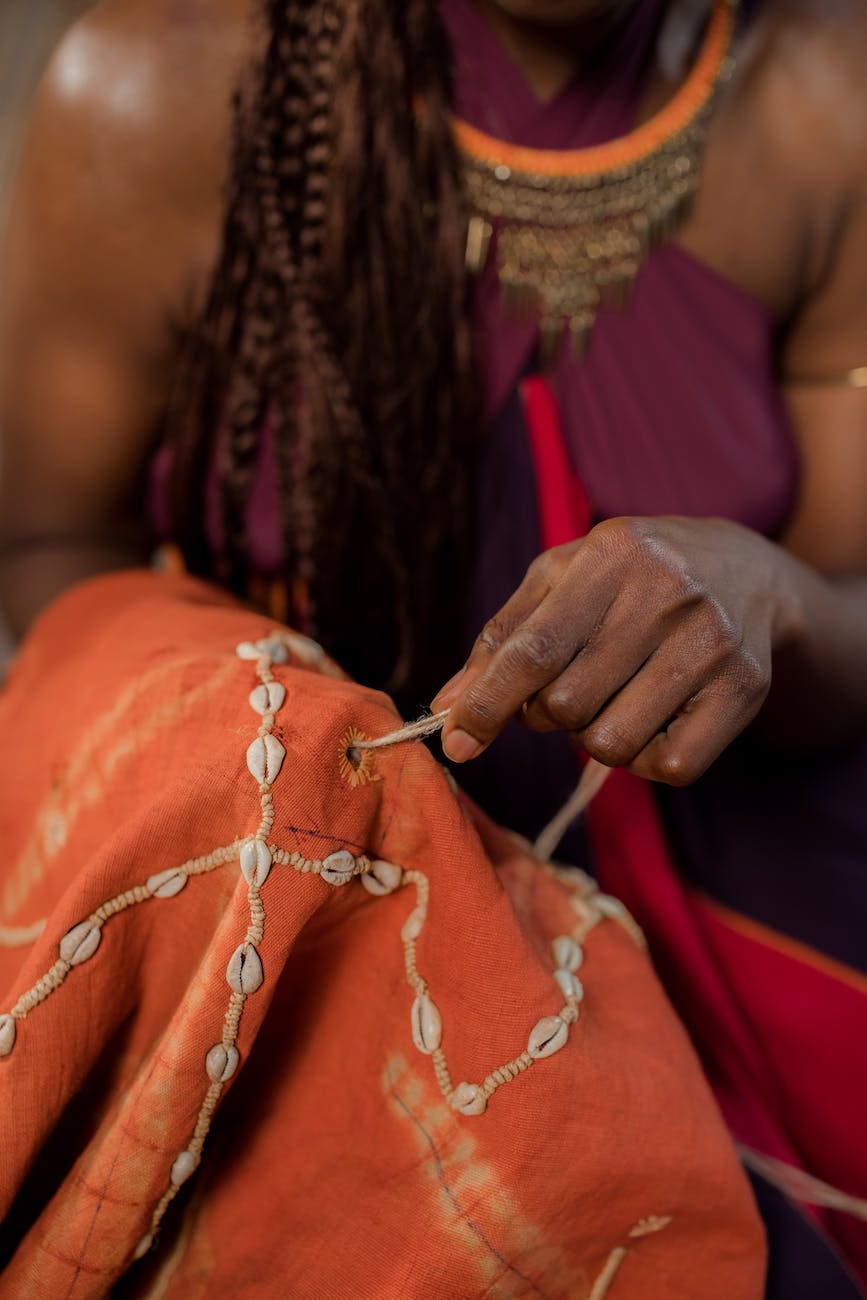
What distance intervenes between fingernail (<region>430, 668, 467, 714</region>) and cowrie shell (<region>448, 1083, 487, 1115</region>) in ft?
0.47

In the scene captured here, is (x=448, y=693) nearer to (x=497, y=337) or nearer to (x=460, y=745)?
(x=460, y=745)

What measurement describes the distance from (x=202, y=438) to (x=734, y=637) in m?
0.41

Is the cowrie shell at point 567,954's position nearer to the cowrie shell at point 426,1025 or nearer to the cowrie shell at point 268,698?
the cowrie shell at point 426,1025

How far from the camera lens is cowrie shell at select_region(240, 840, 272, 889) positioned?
36 cm

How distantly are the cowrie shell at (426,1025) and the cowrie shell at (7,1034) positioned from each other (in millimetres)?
146

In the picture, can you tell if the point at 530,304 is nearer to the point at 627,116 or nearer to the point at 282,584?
the point at 627,116

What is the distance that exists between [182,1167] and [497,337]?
481 millimetres

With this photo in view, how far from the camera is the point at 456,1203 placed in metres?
0.38

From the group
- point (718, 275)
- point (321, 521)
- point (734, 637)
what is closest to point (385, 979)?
point (734, 637)

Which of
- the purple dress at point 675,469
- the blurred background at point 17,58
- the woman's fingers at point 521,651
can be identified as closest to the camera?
the woman's fingers at point 521,651

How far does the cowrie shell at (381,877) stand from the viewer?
387mm

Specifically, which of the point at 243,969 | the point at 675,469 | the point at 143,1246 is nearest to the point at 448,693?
the point at 243,969

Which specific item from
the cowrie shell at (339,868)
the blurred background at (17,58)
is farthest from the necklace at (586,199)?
the blurred background at (17,58)

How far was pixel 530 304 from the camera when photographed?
2.06 feet
